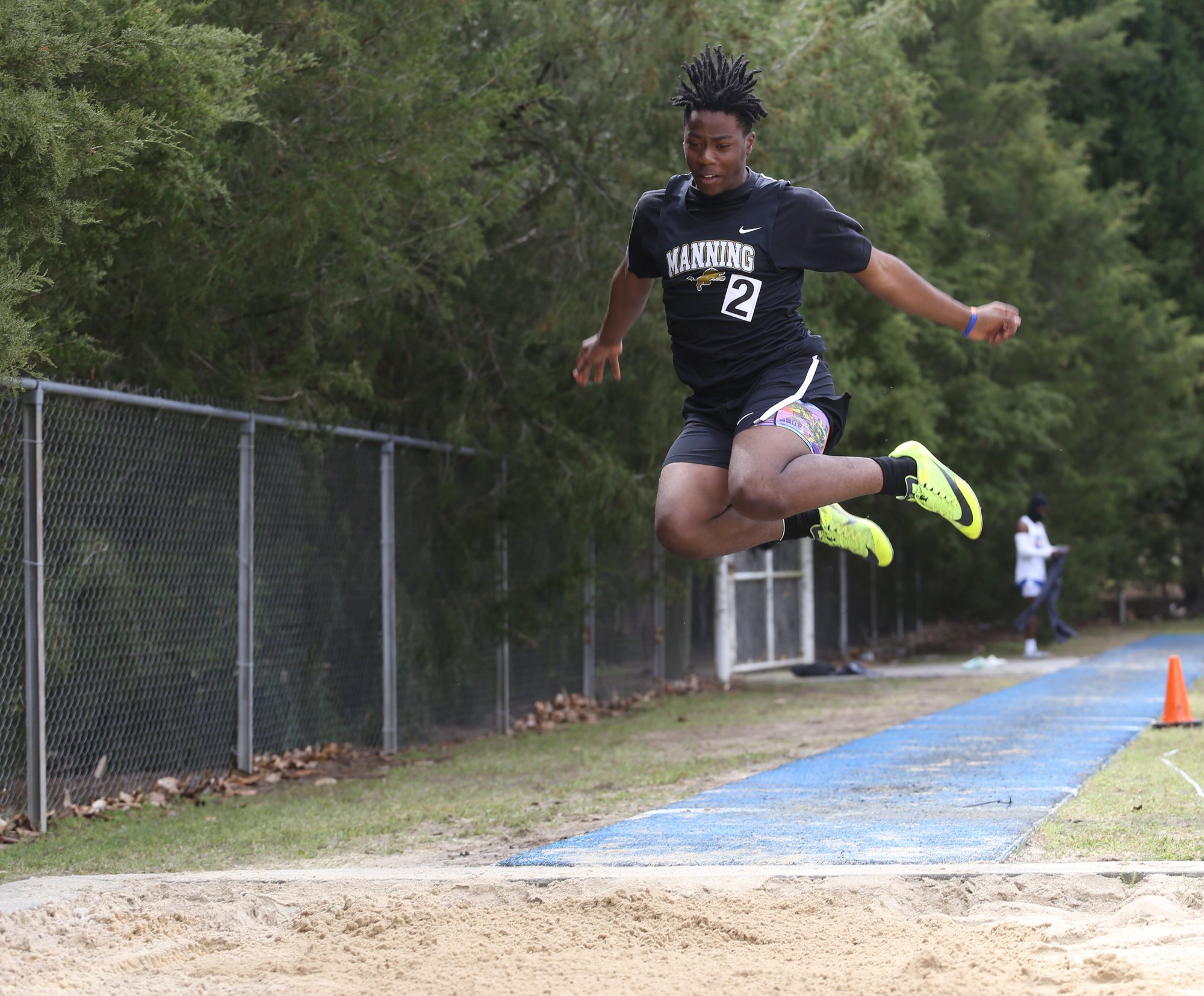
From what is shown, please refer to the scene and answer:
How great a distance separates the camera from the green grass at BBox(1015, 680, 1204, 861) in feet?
17.1

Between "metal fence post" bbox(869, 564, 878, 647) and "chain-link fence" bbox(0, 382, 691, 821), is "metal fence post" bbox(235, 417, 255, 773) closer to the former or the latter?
"chain-link fence" bbox(0, 382, 691, 821)

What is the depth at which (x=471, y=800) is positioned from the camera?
25.6 feet

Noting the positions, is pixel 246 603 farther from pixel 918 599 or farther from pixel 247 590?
pixel 918 599

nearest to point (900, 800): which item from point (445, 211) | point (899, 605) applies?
point (445, 211)

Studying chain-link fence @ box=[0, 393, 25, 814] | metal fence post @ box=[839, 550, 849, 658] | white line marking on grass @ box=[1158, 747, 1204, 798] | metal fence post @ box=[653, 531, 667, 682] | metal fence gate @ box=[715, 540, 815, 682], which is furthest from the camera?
metal fence post @ box=[839, 550, 849, 658]

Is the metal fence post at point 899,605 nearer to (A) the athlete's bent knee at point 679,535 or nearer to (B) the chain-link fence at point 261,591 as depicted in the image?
(B) the chain-link fence at point 261,591

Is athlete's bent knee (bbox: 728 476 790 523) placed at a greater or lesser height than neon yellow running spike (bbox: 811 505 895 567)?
greater

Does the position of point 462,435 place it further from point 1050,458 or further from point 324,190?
point 1050,458

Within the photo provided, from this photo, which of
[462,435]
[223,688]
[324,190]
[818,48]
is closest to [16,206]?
[324,190]

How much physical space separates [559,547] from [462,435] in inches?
64.8

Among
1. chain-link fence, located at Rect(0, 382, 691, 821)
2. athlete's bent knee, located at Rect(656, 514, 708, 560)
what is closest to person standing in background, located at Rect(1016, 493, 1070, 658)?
chain-link fence, located at Rect(0, 382, 691, 821)

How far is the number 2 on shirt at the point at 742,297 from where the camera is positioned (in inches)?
214

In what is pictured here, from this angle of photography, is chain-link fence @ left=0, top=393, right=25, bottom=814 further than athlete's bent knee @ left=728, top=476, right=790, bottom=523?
Yes

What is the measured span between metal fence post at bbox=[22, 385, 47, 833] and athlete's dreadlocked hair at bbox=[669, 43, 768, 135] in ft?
12.0
